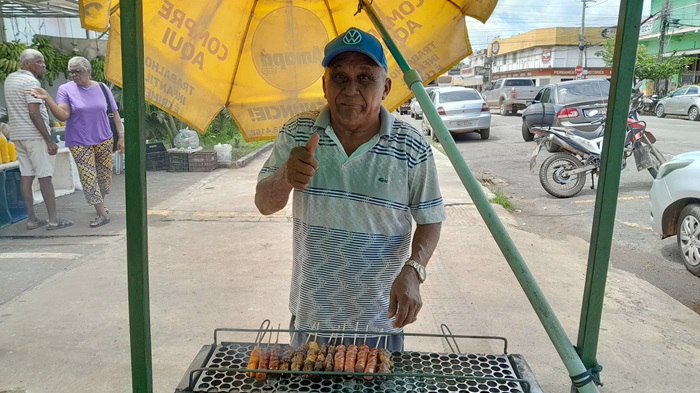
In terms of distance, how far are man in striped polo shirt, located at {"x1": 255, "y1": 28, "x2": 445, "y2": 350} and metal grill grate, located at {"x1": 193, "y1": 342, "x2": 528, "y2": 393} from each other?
0.31 metres

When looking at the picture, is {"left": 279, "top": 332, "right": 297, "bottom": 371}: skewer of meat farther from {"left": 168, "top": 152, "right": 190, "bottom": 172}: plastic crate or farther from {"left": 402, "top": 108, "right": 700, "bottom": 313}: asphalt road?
{"left": 168, "top": 152, "right": 190, "bottom": 172}: plastic crate

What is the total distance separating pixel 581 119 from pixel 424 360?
10.0 metres

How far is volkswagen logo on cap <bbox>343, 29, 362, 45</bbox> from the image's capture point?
5.68 ft

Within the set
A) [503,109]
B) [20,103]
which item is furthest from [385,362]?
[503,109]

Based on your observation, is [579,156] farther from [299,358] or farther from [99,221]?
[299,358]

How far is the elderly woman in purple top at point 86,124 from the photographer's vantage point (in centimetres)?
602

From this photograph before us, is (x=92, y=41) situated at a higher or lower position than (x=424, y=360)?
higher

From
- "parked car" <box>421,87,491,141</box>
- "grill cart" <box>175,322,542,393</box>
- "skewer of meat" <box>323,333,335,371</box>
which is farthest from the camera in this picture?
"parked car" <box>421,87,491,141</box>

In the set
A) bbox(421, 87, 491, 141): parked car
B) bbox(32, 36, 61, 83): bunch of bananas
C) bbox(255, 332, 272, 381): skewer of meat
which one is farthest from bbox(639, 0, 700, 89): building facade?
bbox(255, 332, 272, 381): skewer of meat

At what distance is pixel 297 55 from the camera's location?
235 cm

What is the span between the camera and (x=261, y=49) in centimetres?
228

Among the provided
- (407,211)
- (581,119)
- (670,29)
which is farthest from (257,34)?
(670,29)

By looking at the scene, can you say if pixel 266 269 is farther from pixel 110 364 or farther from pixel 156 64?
pixel 156 64

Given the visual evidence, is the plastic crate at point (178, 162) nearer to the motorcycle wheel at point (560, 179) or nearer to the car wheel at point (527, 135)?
the motorcycle wheel at point (560, 179)
